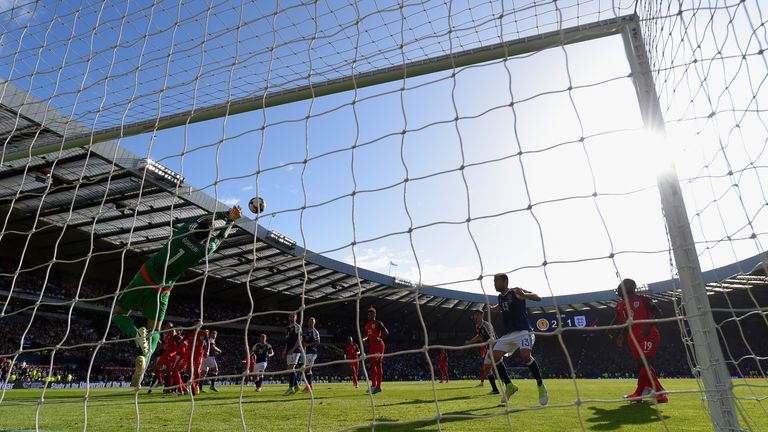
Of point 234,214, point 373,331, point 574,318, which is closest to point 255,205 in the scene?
point 234,214

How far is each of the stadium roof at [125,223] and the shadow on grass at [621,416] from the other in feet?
13.6

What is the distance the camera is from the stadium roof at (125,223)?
33.8 feet

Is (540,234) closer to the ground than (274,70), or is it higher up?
closer to the ground

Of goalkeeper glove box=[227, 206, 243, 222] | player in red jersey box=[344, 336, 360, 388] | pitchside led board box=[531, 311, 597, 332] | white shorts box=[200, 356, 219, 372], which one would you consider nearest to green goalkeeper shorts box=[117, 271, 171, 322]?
goalkeeper glove box=[227, 206, 243, 222]

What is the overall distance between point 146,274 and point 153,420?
1.43 metres

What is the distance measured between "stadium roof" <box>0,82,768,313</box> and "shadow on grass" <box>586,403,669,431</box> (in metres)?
4.13

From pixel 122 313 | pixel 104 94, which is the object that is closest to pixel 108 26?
pixel 104 94

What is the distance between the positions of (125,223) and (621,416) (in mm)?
21189

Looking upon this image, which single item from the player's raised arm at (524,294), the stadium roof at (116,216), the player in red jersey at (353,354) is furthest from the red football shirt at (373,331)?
the player's raised arm at (524,294)

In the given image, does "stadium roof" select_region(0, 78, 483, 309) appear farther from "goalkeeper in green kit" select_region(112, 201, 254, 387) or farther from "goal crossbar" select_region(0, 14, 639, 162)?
"goalkeeper in green kit" select_region(112, 201, 254, 387)

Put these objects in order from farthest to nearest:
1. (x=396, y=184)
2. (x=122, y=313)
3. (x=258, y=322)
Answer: (x=258, y=322) < (x=122, y=313) < (x=396, y=184)

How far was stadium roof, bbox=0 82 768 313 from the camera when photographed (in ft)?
33.8

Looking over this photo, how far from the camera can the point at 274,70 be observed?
4309 mm

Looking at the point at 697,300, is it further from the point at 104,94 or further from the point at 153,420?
the point at 104,94
